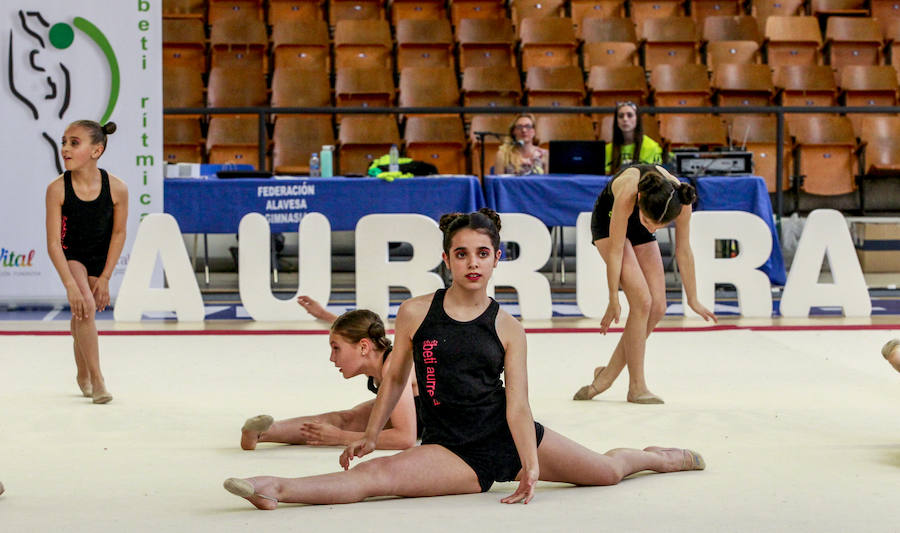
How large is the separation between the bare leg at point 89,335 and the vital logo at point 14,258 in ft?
11.0

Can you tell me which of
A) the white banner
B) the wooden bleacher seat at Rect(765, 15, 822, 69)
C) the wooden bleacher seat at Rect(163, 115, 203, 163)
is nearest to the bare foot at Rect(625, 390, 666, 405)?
the white banner

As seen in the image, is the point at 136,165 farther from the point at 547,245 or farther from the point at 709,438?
the point at 709,438

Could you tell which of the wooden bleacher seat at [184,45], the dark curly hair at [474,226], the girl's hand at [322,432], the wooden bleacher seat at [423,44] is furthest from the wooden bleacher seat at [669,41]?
the dark curly hair at [474,226]

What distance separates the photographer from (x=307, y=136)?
10844 mm

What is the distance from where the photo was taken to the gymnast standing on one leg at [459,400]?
322cm

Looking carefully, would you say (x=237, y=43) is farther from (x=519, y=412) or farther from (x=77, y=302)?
(x=519, y=412)

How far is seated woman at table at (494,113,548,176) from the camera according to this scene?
30.0 ft

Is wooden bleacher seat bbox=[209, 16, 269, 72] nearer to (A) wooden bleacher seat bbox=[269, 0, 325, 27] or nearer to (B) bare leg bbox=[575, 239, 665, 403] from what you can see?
(A) wooden bleacher seat bbox=[269, 0, 325, 27]

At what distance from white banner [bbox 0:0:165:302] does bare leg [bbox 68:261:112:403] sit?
3087 mm

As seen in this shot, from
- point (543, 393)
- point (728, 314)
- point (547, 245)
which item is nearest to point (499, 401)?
point (543, 393)

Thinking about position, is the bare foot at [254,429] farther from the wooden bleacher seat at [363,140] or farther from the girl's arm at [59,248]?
the wooden bleacher seat at [363,140]

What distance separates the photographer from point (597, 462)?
346cm

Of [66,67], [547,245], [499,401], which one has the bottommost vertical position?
[499,401]

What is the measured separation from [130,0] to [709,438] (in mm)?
5508
